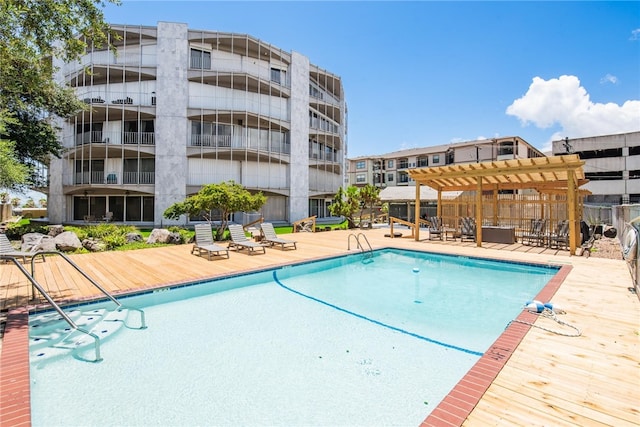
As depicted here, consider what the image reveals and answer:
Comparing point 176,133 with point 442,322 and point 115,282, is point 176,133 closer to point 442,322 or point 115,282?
point 115,282

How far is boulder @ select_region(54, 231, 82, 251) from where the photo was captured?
12.4 meters

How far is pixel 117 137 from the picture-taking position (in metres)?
25.9

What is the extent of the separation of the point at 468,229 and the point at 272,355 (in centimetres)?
1414

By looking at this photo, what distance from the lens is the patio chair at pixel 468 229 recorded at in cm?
1625

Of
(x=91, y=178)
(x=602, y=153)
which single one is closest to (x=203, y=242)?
(x=91, y=178)

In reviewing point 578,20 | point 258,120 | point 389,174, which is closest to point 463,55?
point 578,20

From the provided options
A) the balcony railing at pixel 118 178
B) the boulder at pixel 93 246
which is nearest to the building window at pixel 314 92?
the balcony railing at pixel 118 178

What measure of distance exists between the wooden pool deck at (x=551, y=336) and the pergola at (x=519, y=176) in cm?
292

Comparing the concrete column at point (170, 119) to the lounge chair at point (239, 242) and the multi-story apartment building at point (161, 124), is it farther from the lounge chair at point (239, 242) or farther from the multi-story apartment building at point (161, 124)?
the lounge chair at point (239, 242)

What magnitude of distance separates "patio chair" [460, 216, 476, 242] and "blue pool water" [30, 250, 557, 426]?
23.9ft

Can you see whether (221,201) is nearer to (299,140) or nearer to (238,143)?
(238,143)

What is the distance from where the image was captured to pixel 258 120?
93.2ft

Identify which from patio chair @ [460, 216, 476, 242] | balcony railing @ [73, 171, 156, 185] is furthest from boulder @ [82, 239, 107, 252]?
patio chair @ [460, 216, 476, 242]

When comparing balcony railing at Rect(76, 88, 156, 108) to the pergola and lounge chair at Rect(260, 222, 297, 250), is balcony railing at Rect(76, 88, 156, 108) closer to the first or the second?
lounge chair at Rect(260, 222, 297, 250)
